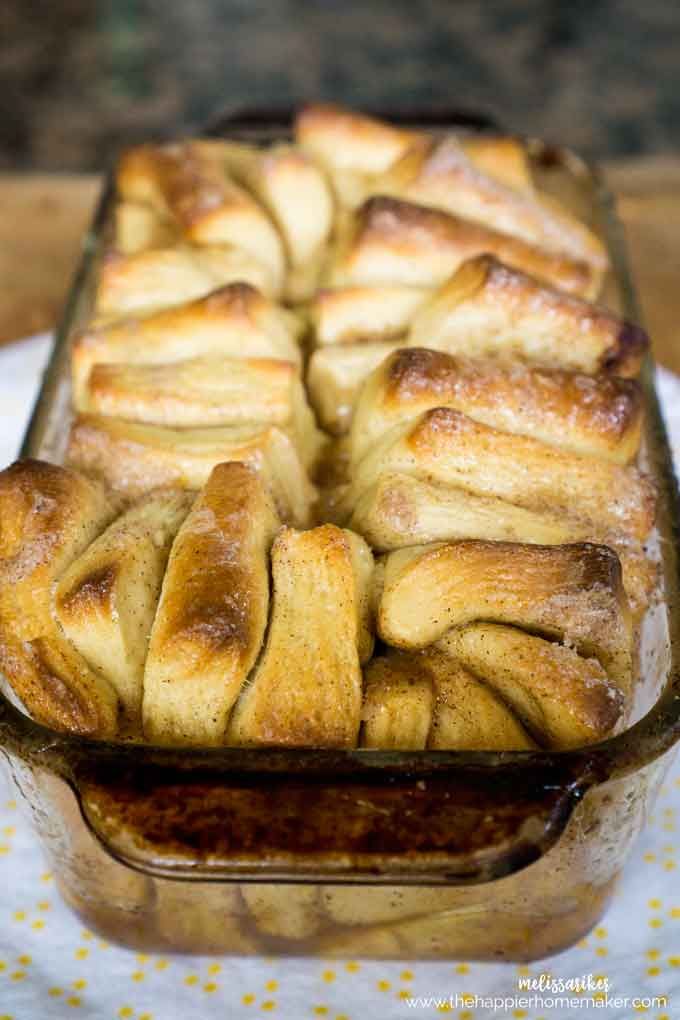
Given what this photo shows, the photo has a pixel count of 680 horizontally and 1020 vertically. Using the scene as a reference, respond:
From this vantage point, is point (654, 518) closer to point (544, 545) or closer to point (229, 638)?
point (544, 545)

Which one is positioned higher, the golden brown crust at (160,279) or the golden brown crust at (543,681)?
the golden brown crust at (160,279)

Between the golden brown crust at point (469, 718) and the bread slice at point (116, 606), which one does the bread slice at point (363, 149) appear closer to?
the bread slice at point (116, 606)

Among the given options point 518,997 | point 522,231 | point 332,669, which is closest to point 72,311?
point 522,231

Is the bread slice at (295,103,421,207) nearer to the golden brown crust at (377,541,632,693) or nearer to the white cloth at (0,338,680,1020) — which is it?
the golden brown crust at (377,541,632,693)

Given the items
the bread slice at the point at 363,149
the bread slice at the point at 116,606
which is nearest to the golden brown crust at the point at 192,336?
the bread slice at the point at 116,606

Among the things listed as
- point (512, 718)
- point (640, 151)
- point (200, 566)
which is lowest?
point (640, 151)

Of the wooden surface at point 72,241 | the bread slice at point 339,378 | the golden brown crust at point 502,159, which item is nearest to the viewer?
the bread slice at point 339,378
